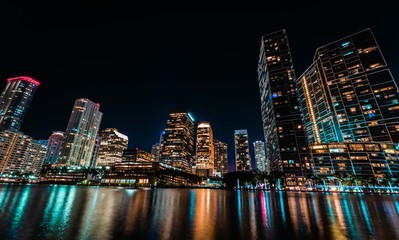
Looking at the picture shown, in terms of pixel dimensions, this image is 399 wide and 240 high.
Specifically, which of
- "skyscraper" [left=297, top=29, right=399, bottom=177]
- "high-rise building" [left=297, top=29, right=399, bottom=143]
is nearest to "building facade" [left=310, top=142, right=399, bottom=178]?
"skyscraper" [left=297, top=29, right=399, bottom=177]

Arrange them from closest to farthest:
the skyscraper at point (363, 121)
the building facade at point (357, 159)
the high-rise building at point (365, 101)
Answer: the building facade at point (357, 159), the skyscraper at point (363, 121), the high-rise building at point (365, 101)

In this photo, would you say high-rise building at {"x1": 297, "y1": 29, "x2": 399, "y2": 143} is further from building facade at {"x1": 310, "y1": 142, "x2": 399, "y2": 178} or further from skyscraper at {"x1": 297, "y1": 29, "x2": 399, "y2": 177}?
building facade at {"x1": 310, "y1": 142, "x2": 399, "y2": 178}

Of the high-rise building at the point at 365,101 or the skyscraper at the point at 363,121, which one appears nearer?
the skyscraper at the point at 363,121

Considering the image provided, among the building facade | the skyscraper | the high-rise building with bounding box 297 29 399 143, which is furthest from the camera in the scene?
the high-rise building with bounding box 297 29 399 143

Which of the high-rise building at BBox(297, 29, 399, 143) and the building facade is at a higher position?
the high-rise building at BBox(297, 29, 399, 143)

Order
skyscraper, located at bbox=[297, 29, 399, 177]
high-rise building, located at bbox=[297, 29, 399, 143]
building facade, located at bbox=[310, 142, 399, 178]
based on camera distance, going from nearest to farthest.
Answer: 1. building facade, located at bbox=[310, 142, 399, 178]
2. skyscraper, located at bbox=[297, 29, 399, 177]
3. high-rise building, located at bbox=[297, 29, 399, 143]

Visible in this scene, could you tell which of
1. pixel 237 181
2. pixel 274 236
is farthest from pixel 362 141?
pixel 274 236

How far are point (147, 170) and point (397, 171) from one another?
221799 millimetres

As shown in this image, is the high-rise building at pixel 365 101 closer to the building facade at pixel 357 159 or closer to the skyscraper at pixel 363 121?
the skyscraper at pixel 363 121

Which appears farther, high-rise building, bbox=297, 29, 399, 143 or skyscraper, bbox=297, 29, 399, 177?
high-rise building, bbox=297, 29, 399, 143

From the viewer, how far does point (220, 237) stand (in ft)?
47.3

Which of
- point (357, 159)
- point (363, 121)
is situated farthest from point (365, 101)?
point (357, 159)


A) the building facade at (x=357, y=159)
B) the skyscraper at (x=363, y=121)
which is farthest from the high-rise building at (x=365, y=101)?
the building facade at (x=357, y=159)

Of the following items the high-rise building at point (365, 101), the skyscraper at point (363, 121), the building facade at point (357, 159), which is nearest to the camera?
the building facade at point (357, 159)
